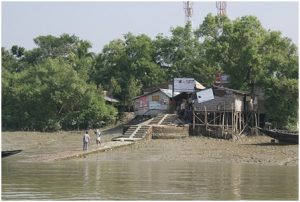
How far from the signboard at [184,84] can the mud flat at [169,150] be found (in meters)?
7.70

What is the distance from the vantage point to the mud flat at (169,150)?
28.2m

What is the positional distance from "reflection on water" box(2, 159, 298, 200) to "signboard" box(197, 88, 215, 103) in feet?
59.6

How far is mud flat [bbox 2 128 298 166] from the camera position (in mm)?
28188

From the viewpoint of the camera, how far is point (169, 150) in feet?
104

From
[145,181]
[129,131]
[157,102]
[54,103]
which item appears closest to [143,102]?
[157,102]

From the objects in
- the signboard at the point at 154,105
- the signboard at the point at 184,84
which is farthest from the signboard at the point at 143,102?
the signboard at the point at 184,84

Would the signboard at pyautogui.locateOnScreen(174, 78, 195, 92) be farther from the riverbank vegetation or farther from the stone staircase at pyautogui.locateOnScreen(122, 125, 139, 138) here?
the stone staircase at pyautogui.locateOnScreen(122, 125, 139, 138)

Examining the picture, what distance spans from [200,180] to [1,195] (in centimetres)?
691

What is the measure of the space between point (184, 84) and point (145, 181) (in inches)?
1134

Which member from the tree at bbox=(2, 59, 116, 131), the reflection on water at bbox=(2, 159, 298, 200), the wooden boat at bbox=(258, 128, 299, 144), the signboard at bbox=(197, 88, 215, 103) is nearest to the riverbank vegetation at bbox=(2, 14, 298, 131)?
the tree at bbox=(2, 59, 116, 131)

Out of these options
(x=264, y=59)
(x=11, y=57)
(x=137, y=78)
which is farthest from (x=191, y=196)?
(x=11, y=57)

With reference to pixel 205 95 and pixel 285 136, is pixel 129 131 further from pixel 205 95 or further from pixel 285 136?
pixel 285 136

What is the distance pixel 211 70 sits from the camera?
2092 inches

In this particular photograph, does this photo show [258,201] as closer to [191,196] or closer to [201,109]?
[191,196]
